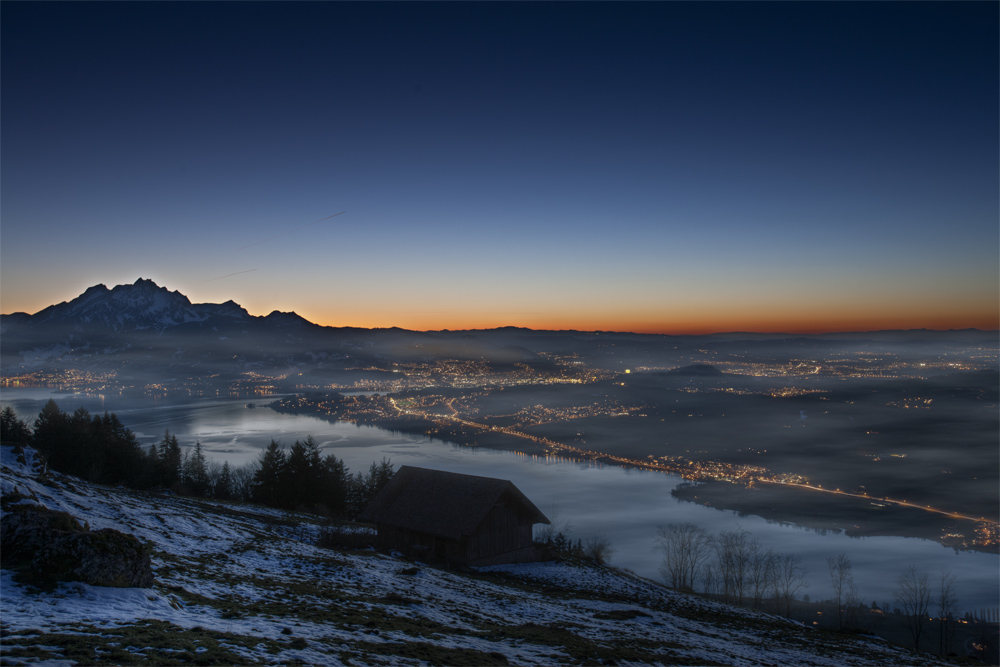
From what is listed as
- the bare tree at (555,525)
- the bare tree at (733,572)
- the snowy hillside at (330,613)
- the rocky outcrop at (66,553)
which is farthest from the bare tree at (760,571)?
the rocky outcrop at (66,553)

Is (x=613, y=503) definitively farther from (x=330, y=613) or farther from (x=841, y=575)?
(x=330, y=613)

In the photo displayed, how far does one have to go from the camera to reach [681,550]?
62062 millimetres

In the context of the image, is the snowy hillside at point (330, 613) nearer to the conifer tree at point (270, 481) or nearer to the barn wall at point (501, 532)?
the barn wall at point (501, 532)

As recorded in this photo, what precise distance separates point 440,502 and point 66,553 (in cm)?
2351

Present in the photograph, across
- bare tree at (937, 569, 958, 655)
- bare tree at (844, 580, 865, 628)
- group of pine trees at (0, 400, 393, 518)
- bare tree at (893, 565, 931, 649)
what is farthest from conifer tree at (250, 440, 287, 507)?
bare tree at (893, 565, 931, 649)

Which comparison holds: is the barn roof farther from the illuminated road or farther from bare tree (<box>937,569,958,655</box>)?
the illuminated road

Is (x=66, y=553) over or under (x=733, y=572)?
over

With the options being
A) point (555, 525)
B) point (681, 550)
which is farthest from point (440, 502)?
point (555, 525)

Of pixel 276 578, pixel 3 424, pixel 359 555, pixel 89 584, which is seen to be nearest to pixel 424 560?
pixel 359 555

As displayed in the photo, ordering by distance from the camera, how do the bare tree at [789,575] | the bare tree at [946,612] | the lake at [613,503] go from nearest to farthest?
the bare tree at [946,612]
the bare tree at [789,575]
the lake at [613,503]

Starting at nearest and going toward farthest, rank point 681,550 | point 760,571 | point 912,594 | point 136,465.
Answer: point 136,465 < point 681,550 < point 912,594 < point 760,571

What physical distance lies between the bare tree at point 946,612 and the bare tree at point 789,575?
1320 centimetres

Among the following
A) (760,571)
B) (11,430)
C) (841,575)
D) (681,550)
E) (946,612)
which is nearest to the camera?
Answer: (11,430)

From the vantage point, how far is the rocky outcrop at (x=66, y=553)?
1120 centimetres
